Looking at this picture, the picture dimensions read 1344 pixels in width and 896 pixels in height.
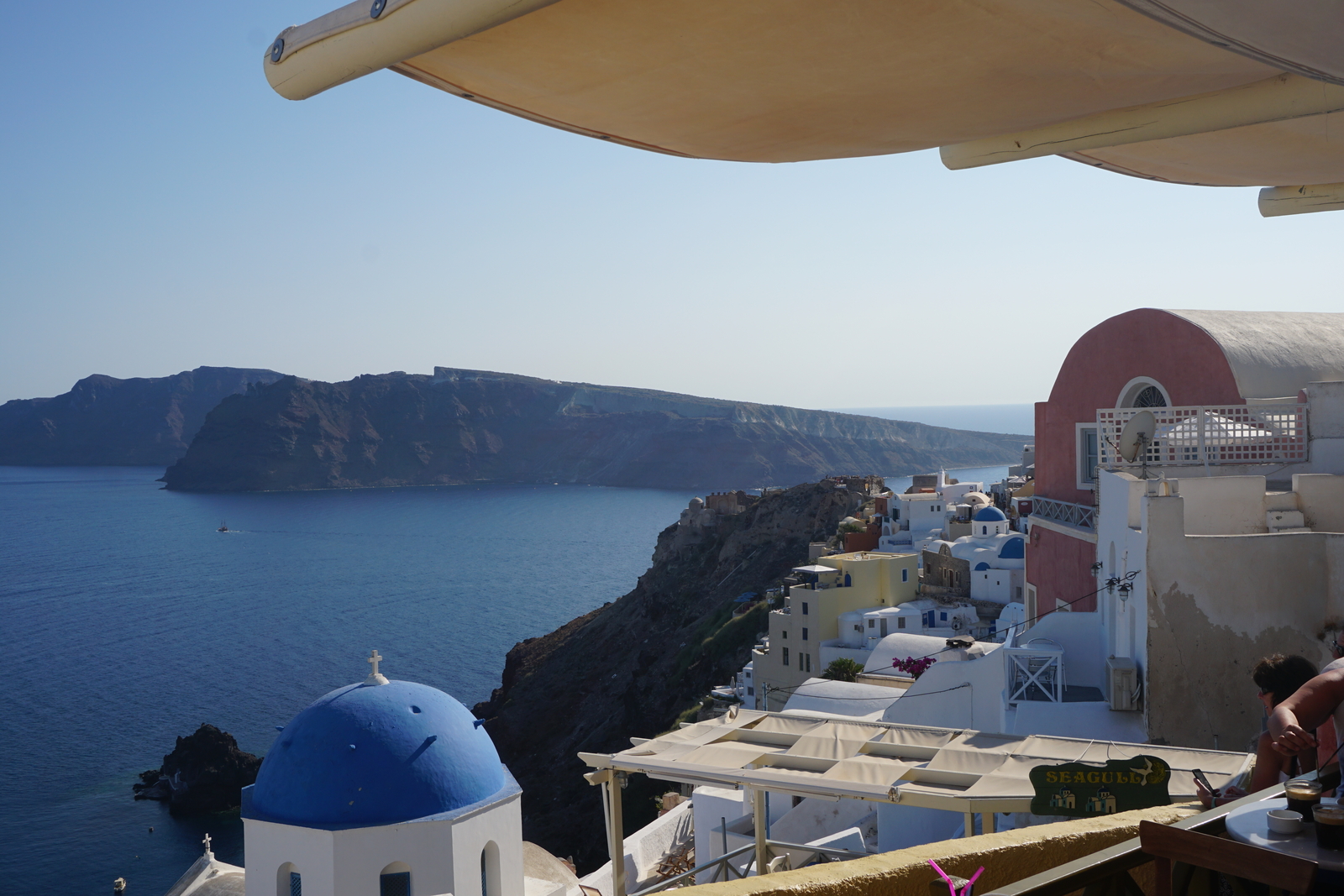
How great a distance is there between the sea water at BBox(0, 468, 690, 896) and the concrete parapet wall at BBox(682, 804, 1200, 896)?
30.3 metres

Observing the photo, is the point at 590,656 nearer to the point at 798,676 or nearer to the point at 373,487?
the point at 798,676

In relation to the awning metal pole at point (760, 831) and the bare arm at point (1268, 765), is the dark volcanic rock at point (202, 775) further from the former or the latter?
the bare arm at point (1268, 765)

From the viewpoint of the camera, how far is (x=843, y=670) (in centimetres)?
2472

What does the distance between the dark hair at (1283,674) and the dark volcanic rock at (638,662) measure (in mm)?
27228

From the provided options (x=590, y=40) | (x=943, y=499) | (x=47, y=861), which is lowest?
(x=47, y=861)

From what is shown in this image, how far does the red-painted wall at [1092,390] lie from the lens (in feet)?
37.4

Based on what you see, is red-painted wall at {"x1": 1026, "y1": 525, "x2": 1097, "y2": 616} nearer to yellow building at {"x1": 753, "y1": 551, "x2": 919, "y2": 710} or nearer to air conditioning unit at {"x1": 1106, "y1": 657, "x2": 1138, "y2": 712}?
air conditioning unit at {"x1": 1106, "y1": 657, "x2": 1138, "y2": 712}

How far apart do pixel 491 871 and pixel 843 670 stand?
56.5ft

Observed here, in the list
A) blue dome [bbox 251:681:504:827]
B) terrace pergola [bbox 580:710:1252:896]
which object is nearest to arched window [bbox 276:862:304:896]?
blue dome [bbox 251:681:504:827]

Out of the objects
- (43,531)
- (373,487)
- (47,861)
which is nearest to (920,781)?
(47,861)

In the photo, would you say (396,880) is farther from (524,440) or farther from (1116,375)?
(524,440)

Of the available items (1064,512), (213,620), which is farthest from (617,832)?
(213,620)

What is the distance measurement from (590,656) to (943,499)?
724 inches

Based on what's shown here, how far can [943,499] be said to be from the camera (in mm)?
47625
